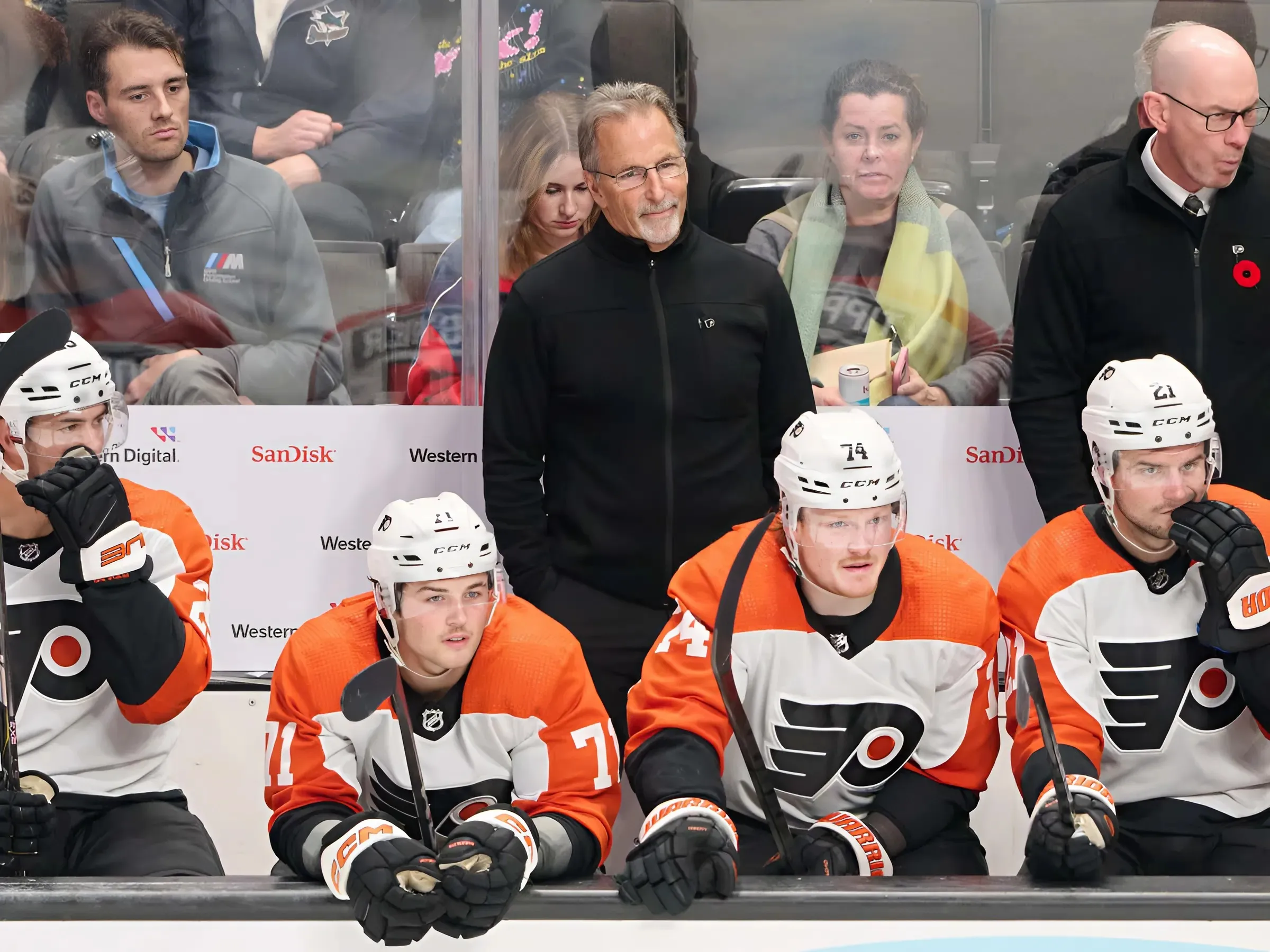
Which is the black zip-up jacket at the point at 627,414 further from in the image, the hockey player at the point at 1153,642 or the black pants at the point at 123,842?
the black pants at the point at 123,842

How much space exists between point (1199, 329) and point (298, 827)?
6.97 ft

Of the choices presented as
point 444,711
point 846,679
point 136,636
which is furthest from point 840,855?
point 136,636

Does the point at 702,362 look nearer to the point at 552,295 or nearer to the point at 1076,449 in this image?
the point at 552,295

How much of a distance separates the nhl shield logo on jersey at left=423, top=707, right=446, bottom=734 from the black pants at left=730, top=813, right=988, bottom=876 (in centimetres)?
55

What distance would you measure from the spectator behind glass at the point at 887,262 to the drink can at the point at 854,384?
23mm

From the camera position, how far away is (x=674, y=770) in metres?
2.41

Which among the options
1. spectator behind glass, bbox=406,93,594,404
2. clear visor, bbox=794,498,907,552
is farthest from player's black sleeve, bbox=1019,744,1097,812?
spectator behind glass, bbox=406,93,594,404

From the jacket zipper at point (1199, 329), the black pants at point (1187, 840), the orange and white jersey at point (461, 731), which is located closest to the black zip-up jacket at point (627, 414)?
the orange and white jersey at point (461, 731)

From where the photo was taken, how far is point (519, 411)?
3158 millimetres

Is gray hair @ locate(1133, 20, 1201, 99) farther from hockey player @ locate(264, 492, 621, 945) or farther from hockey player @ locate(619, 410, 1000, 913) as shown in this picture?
hockey player @ locate(264, 492, 621, 945)

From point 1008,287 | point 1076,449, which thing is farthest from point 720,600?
point 1008,287

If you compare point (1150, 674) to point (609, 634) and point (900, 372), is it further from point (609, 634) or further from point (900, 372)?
point (900, 372)

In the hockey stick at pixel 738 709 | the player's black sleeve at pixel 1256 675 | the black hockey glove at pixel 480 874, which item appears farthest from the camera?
the player's black sleeve at pixel 1256 675

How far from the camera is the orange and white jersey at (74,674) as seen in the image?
279cm
